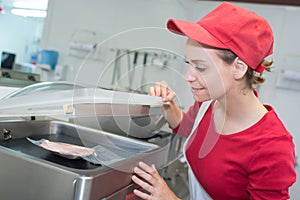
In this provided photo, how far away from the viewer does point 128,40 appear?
1139 mm

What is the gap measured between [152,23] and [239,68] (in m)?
2.19

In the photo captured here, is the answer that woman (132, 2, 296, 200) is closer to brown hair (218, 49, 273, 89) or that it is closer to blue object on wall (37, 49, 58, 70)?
brown hair (218, 49, 273, 89)

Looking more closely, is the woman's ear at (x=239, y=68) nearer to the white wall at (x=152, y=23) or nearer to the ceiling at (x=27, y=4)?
the white wall at (x=152, y=23)

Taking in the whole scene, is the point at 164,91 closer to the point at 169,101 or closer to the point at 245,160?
the point at 169,101

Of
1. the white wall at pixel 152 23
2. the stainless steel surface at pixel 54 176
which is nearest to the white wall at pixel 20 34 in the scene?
the white wall at pixel 152 23

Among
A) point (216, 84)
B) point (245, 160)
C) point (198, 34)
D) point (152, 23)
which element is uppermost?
point (152, 23)

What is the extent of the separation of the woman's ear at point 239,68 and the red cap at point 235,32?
18 millimetres

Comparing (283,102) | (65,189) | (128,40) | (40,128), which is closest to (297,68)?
(283,102)

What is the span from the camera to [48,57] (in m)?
3.02

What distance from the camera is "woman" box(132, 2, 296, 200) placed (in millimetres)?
758

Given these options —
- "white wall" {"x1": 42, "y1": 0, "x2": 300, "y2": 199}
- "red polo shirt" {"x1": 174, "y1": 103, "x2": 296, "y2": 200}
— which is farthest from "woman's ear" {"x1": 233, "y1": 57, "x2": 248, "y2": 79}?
"white wall" {"x1": 42, "y1": 0, "x2": 300, "y2": 199}

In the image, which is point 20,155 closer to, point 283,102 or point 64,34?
point 283,102

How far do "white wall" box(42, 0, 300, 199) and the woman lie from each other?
118 cm

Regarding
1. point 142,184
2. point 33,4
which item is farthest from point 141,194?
point 33,4
